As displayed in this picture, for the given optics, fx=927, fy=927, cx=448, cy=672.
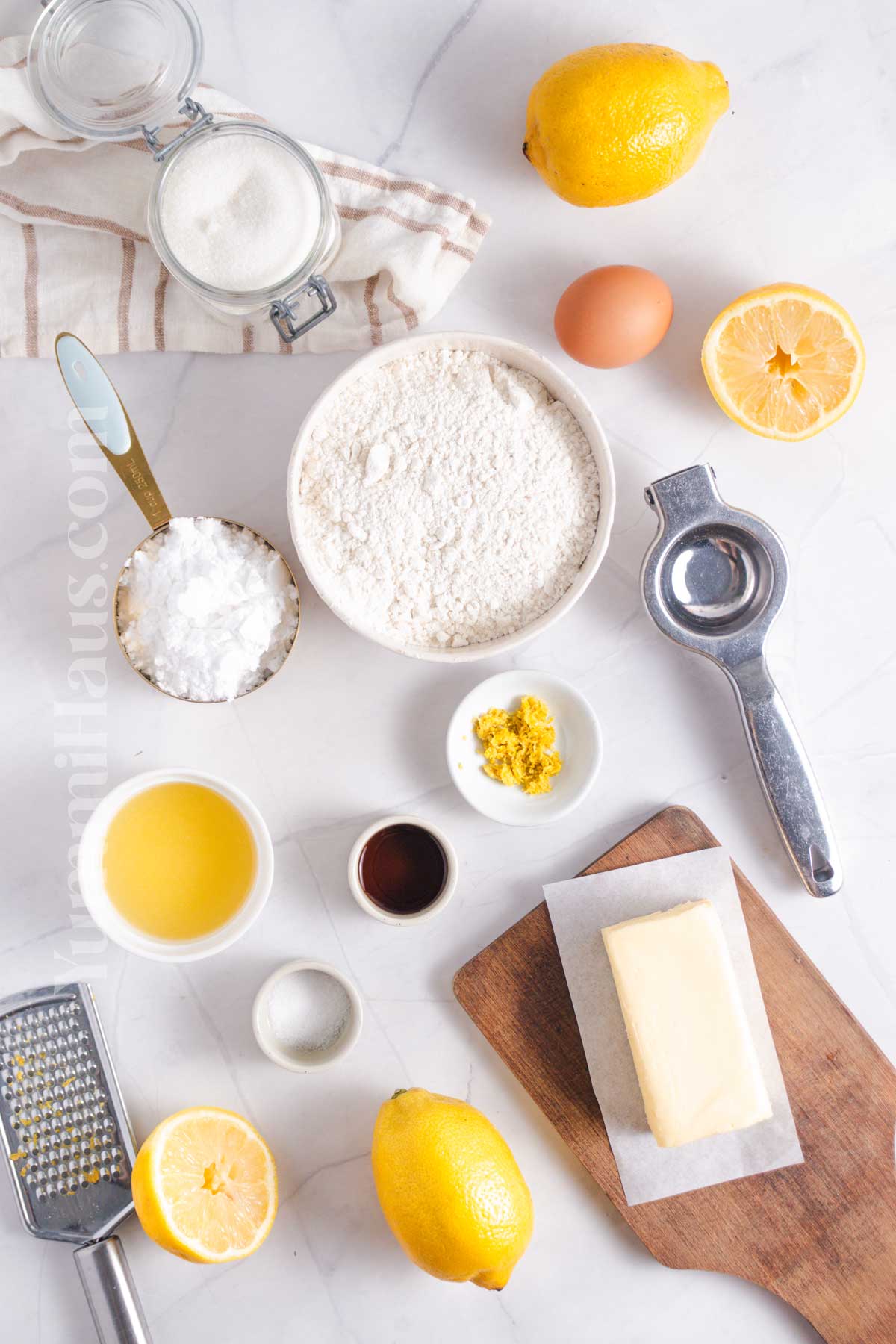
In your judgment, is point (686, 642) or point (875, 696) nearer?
point (686, 642)

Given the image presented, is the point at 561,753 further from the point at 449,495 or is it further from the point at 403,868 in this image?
the point at 449,495

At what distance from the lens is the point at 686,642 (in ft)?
4.34

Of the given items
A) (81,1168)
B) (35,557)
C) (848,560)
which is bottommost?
(81,1168)

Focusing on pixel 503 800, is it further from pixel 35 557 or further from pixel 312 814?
→ pixel 35 557

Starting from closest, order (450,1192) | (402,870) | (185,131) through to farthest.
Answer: (450,1192) < (185,131) < (402,870)

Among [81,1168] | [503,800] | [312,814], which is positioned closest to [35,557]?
[312,814]

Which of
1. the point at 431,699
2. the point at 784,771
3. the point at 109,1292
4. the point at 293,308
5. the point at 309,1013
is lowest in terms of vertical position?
the point at 109,1292

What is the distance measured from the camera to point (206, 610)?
121cm

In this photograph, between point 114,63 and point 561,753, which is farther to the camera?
point 561,753

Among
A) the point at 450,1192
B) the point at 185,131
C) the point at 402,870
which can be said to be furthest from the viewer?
the point at 402,870

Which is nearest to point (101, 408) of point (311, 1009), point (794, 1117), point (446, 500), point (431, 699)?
point (446, 500)

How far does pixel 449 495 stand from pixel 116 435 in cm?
44

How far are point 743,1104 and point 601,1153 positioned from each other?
0.75ft

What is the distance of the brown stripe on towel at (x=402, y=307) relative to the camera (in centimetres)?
132
